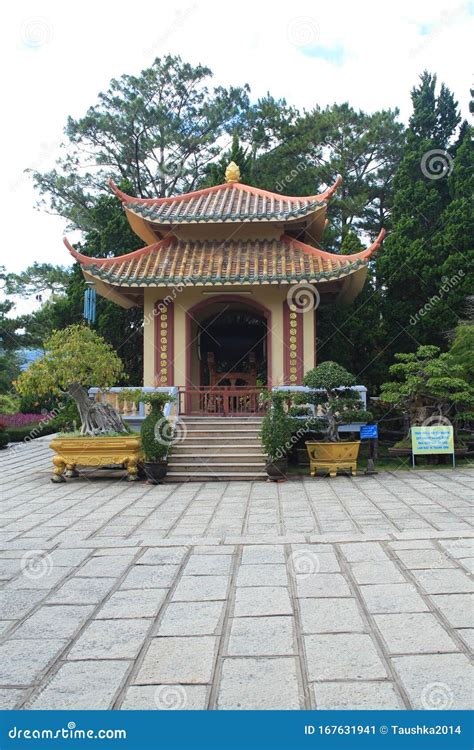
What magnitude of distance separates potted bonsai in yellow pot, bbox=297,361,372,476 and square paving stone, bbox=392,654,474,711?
20.7ft

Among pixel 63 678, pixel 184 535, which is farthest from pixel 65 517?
pixel 63 678

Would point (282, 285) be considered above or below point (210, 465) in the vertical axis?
above

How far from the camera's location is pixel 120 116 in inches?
867

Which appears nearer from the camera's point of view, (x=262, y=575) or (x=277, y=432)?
(x=262, y=575)

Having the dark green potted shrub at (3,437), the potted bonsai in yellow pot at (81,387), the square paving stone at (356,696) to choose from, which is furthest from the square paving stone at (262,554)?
the dark green potted shrub at (3,437)

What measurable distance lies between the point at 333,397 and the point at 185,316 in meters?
4.24

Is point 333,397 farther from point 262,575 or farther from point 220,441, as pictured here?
point 262,575

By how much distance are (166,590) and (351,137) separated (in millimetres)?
20649

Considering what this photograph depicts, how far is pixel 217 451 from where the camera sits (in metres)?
9.55

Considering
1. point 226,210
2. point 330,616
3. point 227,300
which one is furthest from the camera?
point 227,300

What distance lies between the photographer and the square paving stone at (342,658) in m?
2.61

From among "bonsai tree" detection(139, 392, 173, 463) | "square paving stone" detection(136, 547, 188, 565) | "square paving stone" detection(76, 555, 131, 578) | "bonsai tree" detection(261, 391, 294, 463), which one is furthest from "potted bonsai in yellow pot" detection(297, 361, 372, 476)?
"square paving stone" detection(76, 555, 131, 578)

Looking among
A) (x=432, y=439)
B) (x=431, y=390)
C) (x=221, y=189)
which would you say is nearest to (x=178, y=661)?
(x=432, y=439)

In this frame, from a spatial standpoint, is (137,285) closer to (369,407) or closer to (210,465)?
(210,465)
